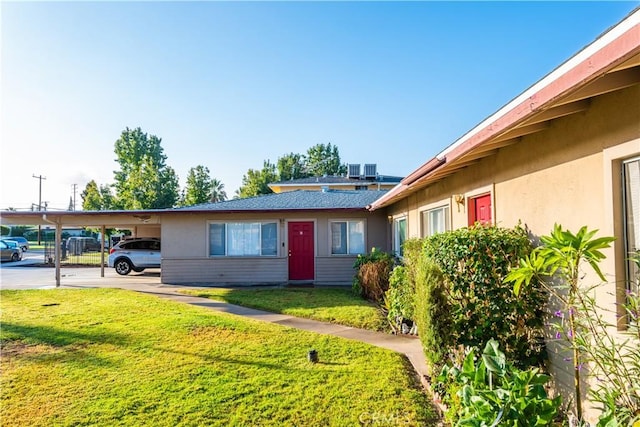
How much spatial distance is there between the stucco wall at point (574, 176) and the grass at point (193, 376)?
2.23 meters

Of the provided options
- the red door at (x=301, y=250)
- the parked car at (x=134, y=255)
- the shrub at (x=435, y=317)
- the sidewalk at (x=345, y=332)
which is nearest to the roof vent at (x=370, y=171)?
the red door at (x=301, y=250)

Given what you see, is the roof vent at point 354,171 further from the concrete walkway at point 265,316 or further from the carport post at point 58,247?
the carport post at point 58,247

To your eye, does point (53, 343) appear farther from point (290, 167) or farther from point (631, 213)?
point (290, 167)

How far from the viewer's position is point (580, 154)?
345cm

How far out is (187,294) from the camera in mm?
12094

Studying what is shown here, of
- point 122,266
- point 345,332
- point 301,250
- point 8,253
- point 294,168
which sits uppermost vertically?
point 294,168

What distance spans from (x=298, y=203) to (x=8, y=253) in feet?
80.6

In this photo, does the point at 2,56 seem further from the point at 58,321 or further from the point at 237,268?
the point at 237,268

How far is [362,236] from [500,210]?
974 cm

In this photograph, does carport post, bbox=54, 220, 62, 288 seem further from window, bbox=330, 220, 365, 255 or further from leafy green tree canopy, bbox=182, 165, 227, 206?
leafy green tree canopy, bbox=182, 165, 227, 206

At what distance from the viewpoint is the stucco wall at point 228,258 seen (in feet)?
47.8

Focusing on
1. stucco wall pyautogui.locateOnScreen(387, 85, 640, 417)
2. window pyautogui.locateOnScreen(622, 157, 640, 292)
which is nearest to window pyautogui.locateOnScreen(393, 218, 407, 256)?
stucco wall pyautogui.locateOnScreen(387, 85, 640, 417)

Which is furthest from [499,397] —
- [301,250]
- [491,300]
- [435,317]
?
[301,250]

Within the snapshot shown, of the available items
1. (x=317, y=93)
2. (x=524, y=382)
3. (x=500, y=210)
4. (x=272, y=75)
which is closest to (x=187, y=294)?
(x=272, y=75)
